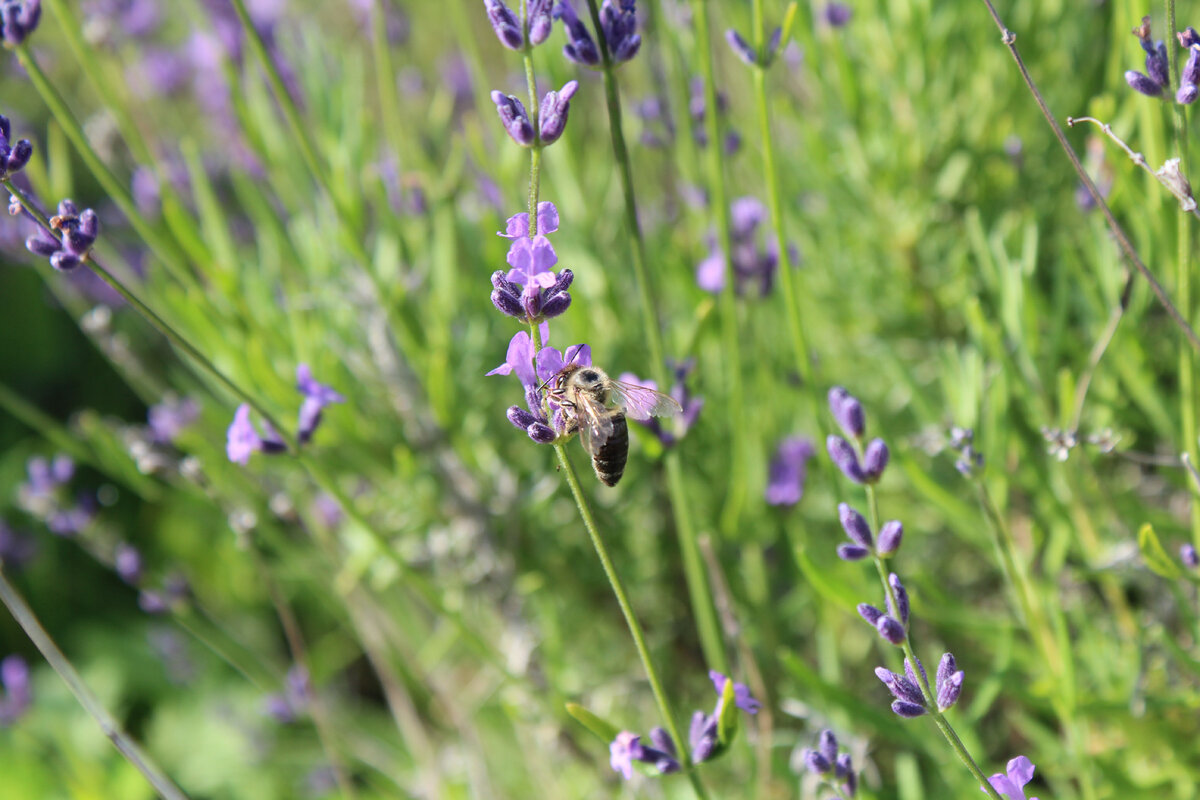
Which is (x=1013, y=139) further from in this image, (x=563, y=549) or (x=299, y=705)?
(x=299, y=705)

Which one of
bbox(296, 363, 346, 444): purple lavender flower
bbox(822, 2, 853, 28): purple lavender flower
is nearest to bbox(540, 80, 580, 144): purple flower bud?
bbox(296, 363, 346, 444): purple lavender flower

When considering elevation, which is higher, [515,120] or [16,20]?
[16,20]

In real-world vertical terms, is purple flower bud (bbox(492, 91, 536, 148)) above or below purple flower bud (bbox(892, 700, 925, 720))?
above

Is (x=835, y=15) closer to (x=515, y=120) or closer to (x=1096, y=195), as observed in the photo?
(x=1096, y=195)

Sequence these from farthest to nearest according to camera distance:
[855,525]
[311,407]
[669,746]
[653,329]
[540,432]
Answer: [311,407]
[653,329]
[669,746]
[855,525]
[540,432]

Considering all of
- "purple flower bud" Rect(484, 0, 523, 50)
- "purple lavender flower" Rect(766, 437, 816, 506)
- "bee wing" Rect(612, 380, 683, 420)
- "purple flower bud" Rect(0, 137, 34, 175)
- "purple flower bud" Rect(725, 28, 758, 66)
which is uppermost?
"purple flower bud" Rect(0, 137, 34, 175)

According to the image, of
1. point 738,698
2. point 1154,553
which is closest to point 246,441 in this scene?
point 738,698

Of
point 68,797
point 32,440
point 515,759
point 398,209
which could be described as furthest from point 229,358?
point 32,440

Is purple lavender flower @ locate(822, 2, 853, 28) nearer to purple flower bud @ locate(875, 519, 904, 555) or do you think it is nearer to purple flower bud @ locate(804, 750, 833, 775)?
purple flower bud @ locate(875, 519, 904, 555)
